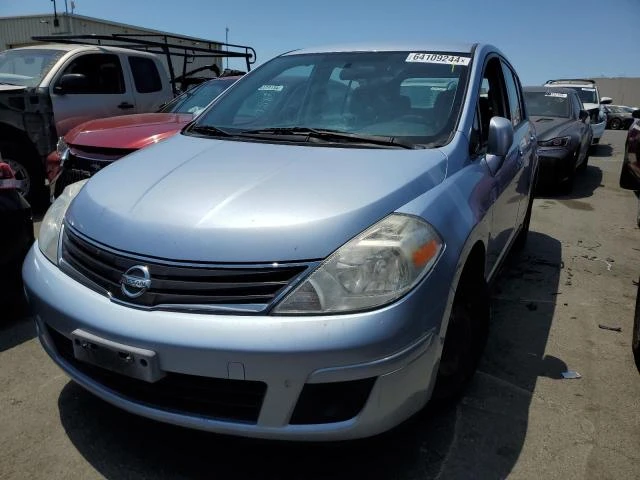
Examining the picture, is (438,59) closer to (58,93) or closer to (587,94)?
(58,93)

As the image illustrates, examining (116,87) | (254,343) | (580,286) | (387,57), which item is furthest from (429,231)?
(116,87)

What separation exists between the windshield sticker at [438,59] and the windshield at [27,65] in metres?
5.37

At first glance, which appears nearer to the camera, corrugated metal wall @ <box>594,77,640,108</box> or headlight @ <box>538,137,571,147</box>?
headlight @ <box>538,137,571,147</box>

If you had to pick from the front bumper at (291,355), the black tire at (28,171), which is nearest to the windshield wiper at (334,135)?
the front bumper at (291,355)

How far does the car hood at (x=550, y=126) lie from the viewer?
26.0ft

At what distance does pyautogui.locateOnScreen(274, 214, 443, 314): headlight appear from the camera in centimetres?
178

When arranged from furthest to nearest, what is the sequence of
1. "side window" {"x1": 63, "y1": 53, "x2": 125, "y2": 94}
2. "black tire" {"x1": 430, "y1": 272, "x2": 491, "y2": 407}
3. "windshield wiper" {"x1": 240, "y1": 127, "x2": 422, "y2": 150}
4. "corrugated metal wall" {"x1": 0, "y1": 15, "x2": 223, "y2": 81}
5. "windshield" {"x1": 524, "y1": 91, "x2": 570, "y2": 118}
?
"corrugated metal wall" {"x1": 0, "y1": 15, "x2": 223, "y2": 81} < "windshield" {"x1": 524, "y1": 91, "x2": 570, "y2": 118} < "side window" {"x1": 63, "y1": 53, "x2": 125, "y2": 94} < "windshield wiper" {"x1": 240, "y1": 127, "x2": 422, "y2": 150} < "black tire" {"x1": 430, "y1": 272, "x2": 491, "y2": 407}

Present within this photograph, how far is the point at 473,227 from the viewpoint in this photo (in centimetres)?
230

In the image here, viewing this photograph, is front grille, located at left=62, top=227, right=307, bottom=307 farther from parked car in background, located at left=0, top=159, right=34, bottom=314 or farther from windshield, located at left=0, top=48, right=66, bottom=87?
windshield, located at left=0, top=48, right=66, bottom=87

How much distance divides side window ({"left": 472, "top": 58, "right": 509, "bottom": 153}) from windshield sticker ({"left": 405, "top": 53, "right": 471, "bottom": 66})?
16 cm

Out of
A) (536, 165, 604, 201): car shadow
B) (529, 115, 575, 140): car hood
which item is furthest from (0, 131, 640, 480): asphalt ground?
(529, 115, 575, 140): car hood

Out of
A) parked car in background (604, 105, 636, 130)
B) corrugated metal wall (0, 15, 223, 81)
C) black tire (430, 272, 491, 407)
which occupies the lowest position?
parked car in background (604, 105, 636, 130)

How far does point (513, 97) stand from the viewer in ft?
13.2

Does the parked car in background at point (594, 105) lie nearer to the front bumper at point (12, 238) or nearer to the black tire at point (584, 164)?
the black tire at point (584, 164)
